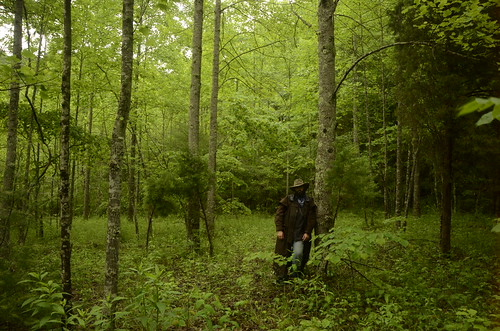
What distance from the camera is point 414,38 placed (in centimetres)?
820

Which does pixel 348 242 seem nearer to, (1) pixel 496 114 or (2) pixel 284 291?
(2) pixel 284 291

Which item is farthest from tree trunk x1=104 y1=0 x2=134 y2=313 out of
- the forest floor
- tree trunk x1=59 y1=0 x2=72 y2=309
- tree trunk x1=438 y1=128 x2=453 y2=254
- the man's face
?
tree trunk x1=438 y1=128 x2=453 y2=254

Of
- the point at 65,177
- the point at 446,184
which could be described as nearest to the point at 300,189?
the point at 446,184

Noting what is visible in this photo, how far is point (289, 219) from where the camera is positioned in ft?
21.6

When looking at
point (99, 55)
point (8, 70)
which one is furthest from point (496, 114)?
point (99, 55)

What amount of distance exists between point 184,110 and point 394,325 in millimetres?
→ 15917

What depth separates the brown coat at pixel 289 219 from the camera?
6469 millimetres

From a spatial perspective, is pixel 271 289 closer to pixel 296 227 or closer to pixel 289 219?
pixel 296 227

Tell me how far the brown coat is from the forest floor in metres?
0.53

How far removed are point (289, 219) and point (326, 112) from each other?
2321mm

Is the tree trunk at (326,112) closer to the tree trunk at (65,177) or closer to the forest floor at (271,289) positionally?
the forest floor at (271,289)

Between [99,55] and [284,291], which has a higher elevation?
[99,55]

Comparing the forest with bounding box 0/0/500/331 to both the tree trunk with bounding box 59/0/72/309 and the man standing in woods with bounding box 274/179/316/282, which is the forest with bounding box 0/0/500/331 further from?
the man standing in woods with bounding box 274/179/316/282

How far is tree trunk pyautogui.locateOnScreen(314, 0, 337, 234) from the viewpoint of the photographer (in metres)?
6.37
